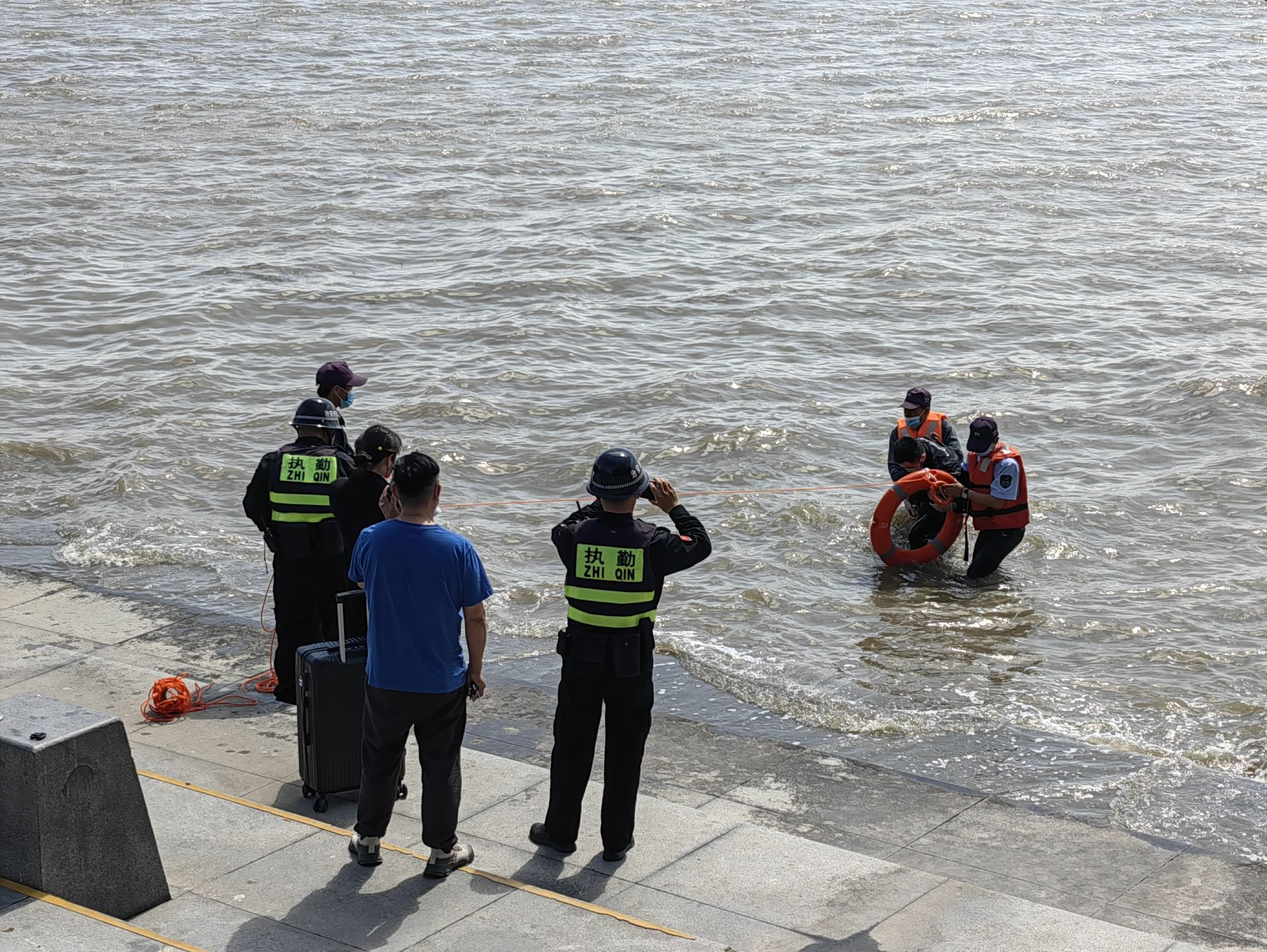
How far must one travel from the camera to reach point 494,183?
2772cm

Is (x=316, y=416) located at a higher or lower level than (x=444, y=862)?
higher

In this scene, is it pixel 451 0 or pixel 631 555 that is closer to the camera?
pixel 631 555

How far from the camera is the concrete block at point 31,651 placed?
863cm

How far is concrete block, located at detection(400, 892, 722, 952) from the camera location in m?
5.41

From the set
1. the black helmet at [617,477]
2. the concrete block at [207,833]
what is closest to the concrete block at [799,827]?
the black helmet at [617,477]

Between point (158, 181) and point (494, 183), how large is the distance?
6.03m

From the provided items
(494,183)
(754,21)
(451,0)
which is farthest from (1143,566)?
Answer: (451,0)

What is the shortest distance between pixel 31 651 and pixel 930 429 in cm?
682

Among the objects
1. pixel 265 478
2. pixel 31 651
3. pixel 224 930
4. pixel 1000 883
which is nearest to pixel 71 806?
pixel 224 930

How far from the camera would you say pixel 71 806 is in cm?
530

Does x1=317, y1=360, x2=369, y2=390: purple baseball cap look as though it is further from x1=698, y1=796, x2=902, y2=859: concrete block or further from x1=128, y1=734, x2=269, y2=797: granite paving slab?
x1=698, y1=796, x2=902, y2=859: concrete block

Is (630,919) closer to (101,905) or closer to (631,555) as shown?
(631,555)

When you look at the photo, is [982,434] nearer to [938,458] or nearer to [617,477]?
[938,458]

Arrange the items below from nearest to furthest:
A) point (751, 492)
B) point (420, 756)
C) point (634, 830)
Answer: point (420, 756) → point (634, 830) → point (751, 492)
